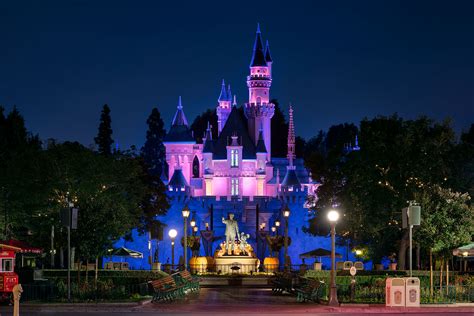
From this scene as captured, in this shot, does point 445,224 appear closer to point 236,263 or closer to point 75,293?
point 75,293

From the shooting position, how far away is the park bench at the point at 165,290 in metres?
37.0

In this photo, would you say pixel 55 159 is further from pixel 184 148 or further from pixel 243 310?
pixel 184 148

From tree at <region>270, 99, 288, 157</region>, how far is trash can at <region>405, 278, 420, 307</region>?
12932cm

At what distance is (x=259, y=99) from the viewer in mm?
141875

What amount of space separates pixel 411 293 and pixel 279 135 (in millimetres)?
134245

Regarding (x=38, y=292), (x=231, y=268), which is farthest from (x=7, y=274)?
(x=231, y=268)

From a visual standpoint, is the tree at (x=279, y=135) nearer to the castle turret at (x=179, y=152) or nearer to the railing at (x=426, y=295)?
the castle turret at (x=179, y=152)

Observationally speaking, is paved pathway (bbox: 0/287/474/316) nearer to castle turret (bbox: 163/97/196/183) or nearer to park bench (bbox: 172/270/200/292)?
park bench (bbox: 172/270/200/292)

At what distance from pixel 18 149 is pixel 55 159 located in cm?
987

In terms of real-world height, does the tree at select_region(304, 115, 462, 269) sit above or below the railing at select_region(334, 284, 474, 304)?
above

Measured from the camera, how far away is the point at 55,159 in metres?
64.1

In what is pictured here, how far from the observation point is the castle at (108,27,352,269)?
118 meters

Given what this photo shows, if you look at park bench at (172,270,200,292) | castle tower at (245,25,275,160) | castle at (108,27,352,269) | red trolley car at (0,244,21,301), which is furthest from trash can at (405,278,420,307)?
castle tower at (245,25,275,160)

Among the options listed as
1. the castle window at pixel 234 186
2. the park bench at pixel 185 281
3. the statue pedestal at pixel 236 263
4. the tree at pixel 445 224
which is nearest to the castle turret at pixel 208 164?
the castle window at pixel 234 186
